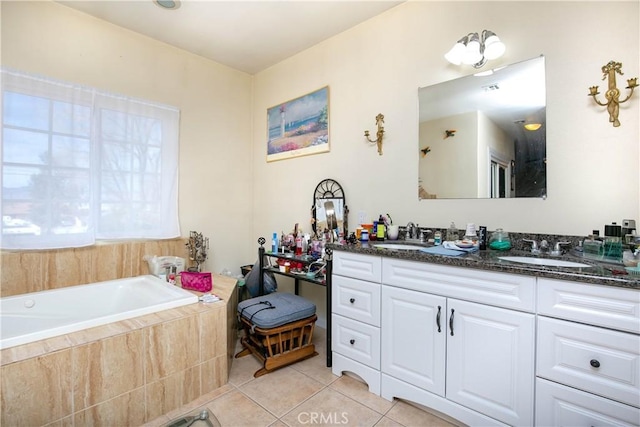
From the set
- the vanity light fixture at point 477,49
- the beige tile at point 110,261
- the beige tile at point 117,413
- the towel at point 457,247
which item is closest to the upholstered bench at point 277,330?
the beige tile at point 117,413

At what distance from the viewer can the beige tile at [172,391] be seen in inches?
65.8

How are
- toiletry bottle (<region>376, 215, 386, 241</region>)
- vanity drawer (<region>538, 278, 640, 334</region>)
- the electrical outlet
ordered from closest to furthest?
vanity drawer (<region>538, 278, 640, 334</region>), toiletry bottle (<region>376, 215, 386, 241</region>), the electrical outlet

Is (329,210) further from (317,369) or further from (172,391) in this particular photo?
(172,391)

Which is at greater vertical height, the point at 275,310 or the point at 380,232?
the point at 380,232

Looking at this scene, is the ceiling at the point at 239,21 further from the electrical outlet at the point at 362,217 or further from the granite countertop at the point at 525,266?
the granite countertop at the point at 525,266

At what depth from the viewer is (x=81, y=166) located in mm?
2369

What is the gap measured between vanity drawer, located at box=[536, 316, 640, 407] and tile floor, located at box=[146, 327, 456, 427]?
0.68 metres

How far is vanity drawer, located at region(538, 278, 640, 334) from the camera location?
1.09m

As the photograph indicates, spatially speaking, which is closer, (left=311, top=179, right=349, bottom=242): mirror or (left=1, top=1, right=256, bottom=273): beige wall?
(left=1, top=1, right=256, bottom=273): beige wall

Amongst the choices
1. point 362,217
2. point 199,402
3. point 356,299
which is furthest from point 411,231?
point 199,402

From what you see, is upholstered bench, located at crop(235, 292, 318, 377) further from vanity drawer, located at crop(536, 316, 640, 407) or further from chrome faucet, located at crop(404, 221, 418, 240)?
vanity drawer, located at crop(536, 316, 640, 407)

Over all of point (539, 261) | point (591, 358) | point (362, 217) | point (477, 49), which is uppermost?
point (477, 49)

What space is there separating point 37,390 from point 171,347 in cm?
57

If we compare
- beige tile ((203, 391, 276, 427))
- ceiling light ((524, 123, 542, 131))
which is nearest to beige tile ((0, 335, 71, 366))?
beige tile ((203, 391, 276, 427))
